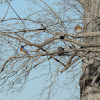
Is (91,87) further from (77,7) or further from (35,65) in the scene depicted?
(77,7)

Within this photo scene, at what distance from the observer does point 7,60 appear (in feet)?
19.5

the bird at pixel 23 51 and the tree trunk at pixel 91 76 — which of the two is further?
the tree trunk at pixel 91 76

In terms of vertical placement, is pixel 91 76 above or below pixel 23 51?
below

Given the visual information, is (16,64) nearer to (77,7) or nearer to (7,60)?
(7,60)

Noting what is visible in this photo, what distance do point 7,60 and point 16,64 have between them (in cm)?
26

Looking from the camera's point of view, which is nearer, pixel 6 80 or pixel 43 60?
pixel 6 80

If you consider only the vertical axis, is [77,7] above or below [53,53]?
above

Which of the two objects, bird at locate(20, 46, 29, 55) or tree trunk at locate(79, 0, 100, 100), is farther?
tree trunk at locate(79, 0, 100, 100)

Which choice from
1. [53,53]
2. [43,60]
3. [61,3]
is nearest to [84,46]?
[53,53]

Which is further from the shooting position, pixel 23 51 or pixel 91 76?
pixel 91 76

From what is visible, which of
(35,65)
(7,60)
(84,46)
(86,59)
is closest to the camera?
(84,46)

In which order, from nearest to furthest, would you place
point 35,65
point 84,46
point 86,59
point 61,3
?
point 84,46
point 35,65
point 86,59
point 61,3

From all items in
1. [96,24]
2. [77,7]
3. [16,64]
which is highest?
[77,7]

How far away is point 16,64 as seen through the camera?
20.0ft
